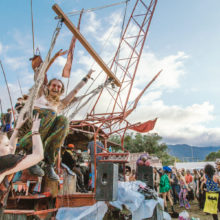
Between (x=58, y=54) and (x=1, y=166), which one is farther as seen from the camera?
(x=58, y=54)

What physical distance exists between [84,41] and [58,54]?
0.48 metres

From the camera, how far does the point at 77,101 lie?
8.21 feet

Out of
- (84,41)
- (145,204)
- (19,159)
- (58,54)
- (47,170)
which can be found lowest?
(145,204)

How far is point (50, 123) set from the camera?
7.28 ft

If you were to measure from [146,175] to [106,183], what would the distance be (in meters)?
2.16

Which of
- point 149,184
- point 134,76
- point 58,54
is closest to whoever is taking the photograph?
point 58,54

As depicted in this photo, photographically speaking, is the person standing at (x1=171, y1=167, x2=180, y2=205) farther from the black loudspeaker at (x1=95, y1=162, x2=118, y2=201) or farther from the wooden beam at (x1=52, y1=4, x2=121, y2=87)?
the wooden beam at (x1=52, y1=4, x2=121, y2=87)

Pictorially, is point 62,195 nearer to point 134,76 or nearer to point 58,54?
point 58,54

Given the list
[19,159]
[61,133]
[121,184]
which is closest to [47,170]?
[61,133]

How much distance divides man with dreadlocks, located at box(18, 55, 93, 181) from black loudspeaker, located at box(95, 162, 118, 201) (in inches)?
41.9

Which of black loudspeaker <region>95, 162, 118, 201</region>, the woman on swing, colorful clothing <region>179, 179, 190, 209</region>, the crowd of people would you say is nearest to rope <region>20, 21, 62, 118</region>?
the woman on swing

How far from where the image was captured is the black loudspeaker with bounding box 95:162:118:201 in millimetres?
3127

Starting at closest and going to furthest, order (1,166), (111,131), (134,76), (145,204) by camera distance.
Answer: (1,166) → (145,204) → (111,131) → (134,76)

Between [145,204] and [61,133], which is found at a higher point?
[61,133]
